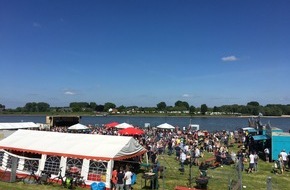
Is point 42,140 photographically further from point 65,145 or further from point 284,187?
point 284,187

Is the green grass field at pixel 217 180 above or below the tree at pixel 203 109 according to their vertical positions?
below

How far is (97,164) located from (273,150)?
1541cm

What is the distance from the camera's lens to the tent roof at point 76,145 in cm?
1761

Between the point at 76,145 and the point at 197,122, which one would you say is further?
the point at 197,122

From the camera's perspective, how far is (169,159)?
26562 millimetres

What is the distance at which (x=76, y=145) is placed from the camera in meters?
18.8

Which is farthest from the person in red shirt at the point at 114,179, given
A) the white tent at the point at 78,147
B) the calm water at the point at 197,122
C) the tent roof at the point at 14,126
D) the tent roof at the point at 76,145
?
the calm water at the point at 197,122

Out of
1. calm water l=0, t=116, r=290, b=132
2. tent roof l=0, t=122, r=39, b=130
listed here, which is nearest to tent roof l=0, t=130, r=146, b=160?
tent roof l=0, t=122, r=39, b=130

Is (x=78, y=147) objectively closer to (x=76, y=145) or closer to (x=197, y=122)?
(x=76, y=145)

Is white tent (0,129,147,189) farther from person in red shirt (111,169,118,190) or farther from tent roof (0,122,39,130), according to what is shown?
tent roof (0,122,39,130)

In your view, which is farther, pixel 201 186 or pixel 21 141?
pixel 21 141

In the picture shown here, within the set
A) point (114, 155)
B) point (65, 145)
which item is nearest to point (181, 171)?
point (114, 155)

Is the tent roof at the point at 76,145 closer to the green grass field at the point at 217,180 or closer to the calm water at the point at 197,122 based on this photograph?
the green grass field at the point at 217,180

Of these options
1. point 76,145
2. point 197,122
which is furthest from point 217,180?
point 197,122
